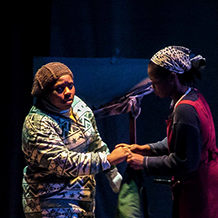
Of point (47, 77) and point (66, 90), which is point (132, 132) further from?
point (47, 77)

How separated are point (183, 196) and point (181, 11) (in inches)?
62.6

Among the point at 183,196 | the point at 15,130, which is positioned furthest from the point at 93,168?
the point at 15,130

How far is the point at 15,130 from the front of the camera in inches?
91.0

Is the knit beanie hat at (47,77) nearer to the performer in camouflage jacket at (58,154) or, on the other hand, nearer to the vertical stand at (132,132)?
the performer in camouflage jacket at (58,154)

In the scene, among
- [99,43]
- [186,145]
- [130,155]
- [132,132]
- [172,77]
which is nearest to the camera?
[186,145]

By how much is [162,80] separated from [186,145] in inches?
13.2

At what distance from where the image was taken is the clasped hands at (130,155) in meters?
1.56

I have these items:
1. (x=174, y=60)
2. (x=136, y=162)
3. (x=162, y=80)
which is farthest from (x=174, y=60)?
(x=136, y=162)

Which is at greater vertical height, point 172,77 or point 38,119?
point 172,77

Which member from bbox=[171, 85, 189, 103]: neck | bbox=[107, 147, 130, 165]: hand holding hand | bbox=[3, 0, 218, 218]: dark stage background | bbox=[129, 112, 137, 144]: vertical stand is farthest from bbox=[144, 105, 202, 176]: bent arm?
bbox=[3, 0, 218, 218]: dark stage background

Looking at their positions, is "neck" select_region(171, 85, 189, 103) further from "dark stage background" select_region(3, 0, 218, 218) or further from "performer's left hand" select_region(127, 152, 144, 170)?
"dark stage background" select_region(3, 0, 218, 218)

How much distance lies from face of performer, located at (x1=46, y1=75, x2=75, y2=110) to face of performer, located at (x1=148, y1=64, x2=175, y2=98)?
1.37 feet

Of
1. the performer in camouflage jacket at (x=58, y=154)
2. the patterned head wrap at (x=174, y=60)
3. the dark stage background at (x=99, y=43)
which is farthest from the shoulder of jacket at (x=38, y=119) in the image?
the dark stage background at (x=99, y=43)

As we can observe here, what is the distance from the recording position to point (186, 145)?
137 centimetres
